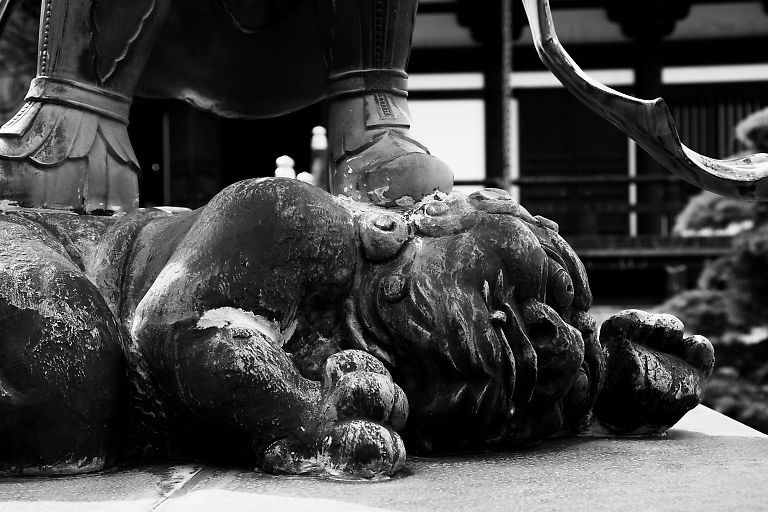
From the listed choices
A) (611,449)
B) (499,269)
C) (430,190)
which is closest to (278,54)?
(430,190)

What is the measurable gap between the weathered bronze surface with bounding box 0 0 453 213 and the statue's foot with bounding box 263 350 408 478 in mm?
447

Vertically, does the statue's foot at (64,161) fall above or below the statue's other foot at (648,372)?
above

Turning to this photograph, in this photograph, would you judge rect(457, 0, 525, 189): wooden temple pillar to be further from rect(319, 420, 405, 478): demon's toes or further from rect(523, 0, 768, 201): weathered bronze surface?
rect(319, 420, 405, 478): demon's toes

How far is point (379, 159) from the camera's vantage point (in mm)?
1771

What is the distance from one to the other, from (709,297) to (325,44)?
19.0 ft

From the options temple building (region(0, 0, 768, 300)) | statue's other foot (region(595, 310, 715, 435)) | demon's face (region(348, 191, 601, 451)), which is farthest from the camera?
temple building (region(0, 0, 768, 300))

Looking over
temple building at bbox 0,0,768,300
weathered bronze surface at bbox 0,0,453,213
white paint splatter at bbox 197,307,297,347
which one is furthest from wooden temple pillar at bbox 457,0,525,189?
white paint splatter at bbox 197,307,297,347

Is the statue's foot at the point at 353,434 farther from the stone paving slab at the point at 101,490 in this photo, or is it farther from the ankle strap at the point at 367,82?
the ankle strap at the point at 367,82

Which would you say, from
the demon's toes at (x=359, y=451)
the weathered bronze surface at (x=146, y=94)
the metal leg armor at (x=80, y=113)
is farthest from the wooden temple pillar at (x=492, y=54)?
the demon's toes at (x=359, y=451)

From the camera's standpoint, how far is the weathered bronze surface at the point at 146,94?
5.68 feet

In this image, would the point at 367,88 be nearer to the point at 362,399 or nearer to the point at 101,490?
the point at 362,399

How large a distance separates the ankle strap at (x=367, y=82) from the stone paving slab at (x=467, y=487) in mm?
830

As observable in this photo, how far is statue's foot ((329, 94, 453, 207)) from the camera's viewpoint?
5.68 ft

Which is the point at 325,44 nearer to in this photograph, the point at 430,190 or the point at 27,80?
the point at 430,190
